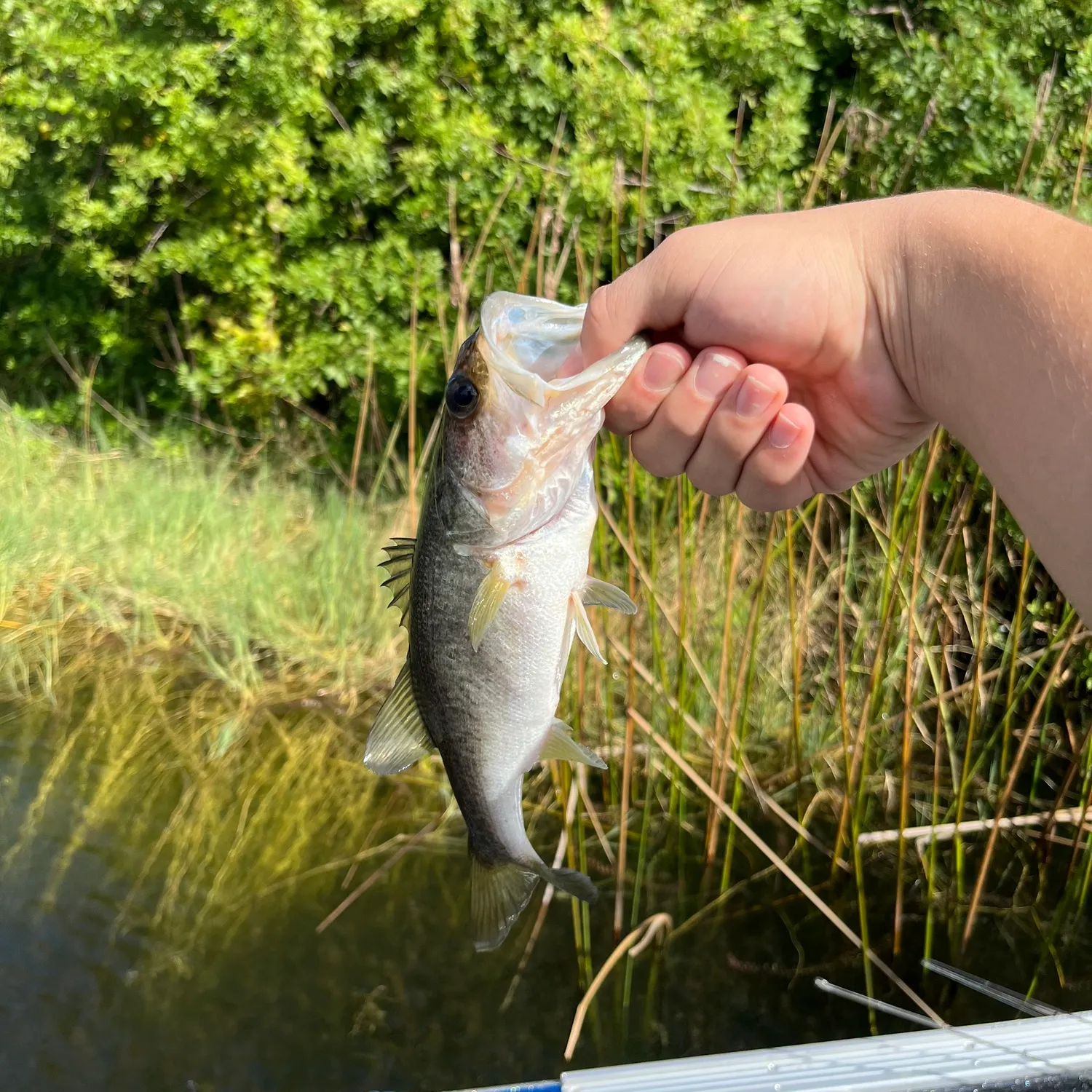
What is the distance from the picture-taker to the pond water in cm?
294

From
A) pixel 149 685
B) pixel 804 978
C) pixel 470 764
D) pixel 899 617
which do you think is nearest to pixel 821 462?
pixel 470 764

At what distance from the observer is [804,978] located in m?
3.33

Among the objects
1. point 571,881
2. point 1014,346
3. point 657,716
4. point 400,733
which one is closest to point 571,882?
point 571,881

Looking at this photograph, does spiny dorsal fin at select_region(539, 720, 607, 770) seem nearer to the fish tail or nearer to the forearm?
the fish tail

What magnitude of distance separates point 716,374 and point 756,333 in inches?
3.9

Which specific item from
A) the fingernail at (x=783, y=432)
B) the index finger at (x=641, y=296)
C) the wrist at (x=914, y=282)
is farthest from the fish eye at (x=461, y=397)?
the wrist at (x=914, y=282)

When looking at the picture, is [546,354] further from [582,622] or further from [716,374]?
[582,622]

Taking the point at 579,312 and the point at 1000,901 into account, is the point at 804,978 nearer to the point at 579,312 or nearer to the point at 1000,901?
the point at 1000,901

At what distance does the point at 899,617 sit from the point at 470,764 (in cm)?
245

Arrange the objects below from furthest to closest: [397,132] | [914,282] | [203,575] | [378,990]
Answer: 1. [397,132]
2. [203,575]
3. [378,990]
4. [914,282]

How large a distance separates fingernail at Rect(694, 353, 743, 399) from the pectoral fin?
1.58 feet

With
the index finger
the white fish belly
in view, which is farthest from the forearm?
the white fish belly

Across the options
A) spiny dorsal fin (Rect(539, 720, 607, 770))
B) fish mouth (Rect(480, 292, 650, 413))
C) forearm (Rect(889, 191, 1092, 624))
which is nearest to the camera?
forearm (Rect(889, 191, 1092, 624))

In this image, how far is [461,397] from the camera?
1.54 metres
